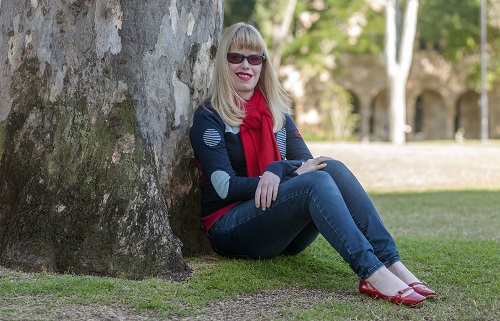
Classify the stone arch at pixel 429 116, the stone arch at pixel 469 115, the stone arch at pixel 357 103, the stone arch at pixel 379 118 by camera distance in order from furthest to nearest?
1. the stone arch at pixel 469 115
2. the stone arch at pixel 429 116
3. the stone arch at pixel 379 118
4. the stone arch at pixel 357 103

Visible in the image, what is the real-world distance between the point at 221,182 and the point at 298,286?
672 mm

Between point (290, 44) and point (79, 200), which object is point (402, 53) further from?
point (79, 200)

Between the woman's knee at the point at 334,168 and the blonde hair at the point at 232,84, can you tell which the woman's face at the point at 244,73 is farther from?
the woman's knee at the point at 334,168

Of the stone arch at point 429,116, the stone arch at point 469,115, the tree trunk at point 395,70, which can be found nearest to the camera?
the tree trunk at point 395,70

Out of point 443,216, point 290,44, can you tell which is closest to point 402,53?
point 290,44

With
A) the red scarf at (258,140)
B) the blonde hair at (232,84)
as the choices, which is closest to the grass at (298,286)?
the red scarf at (258,140)

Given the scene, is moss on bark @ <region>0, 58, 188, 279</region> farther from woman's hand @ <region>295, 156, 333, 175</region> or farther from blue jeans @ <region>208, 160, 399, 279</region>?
woman's hand @ <region>295, 156, 333, 175</region>

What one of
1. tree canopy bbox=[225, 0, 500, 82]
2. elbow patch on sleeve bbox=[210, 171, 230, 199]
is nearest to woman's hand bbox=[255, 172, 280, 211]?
elbow patch on sleeve bbox=[210, 171, 230, 199]

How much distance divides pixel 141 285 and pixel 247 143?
37.8 inches

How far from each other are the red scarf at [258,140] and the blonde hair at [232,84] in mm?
57

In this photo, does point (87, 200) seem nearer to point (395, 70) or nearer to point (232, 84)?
point (232, 84)

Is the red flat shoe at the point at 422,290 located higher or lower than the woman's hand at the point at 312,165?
lower

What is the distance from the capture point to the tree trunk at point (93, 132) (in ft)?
12.4

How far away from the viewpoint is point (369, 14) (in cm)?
3181
